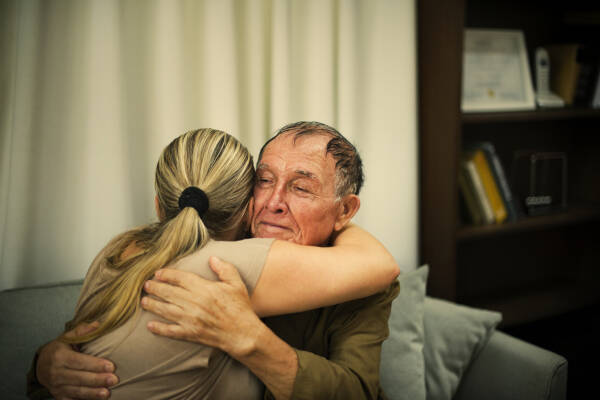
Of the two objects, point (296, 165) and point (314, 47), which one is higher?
point (314, 47)

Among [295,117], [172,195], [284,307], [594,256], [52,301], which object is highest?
[295,117]

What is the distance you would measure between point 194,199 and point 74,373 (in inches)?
14.1

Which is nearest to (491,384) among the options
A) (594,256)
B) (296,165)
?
(296,165)

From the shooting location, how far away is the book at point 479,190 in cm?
201

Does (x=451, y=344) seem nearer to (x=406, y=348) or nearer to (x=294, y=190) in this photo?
(x=406, y=348)

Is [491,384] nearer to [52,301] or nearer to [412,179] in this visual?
[412,179]

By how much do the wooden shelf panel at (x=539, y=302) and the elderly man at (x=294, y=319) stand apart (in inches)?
57.1

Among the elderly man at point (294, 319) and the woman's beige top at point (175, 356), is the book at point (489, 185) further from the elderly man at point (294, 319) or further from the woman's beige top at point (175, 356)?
the woman's beige top at point (175, 356)

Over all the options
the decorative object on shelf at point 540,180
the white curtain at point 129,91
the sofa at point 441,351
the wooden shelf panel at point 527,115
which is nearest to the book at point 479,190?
the wooden shelf panel at point 527,115

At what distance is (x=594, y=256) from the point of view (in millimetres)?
2652

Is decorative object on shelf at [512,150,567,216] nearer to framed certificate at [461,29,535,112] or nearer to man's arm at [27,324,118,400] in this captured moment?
framed certificate at [461,29,535,112]

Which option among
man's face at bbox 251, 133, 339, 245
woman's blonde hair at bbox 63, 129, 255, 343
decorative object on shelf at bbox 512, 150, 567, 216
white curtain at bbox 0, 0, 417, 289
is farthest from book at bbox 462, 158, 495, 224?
woman's blonde hair at bbox 63, 129, 255, 343

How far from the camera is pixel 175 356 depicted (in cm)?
80

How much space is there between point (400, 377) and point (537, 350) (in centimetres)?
42
